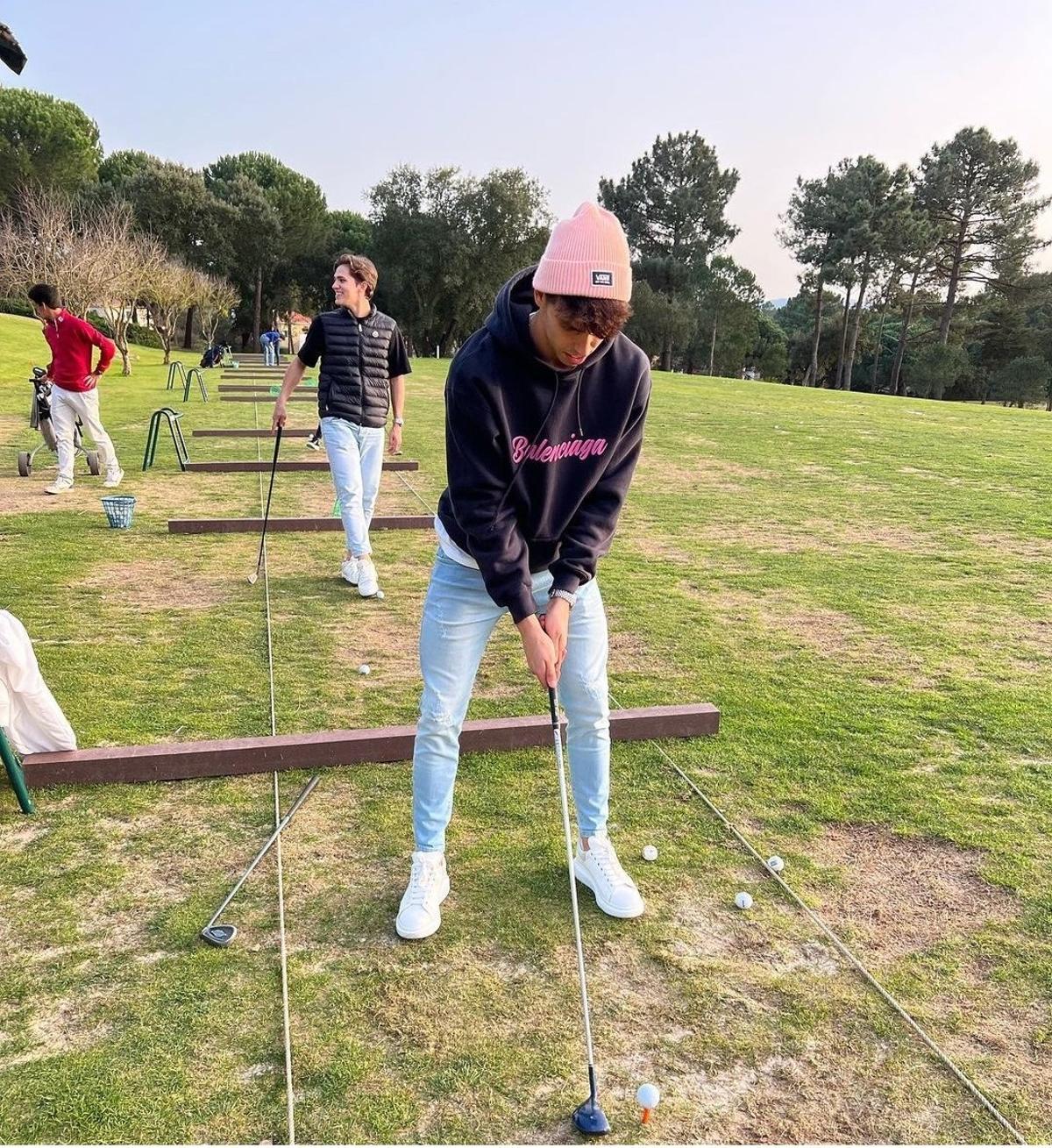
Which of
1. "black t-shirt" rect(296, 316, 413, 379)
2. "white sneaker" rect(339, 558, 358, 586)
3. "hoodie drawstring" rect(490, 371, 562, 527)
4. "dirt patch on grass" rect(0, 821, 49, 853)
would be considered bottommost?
"dirt patch on grass" rect(0, 821, 49, 853)

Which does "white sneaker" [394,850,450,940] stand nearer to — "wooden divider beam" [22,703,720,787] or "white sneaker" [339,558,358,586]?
"wooden divider beam" [22,703,720,787]

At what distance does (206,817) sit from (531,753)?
1300 millimetres

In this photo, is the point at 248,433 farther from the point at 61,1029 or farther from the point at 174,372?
the point at 174,372

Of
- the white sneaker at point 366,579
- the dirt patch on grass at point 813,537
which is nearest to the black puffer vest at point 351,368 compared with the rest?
the white sneaker at point 366,579

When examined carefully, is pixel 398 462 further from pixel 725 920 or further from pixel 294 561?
pixel 725 920

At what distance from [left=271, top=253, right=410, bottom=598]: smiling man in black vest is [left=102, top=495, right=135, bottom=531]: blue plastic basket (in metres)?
2.50

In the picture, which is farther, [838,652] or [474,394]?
[838,652]

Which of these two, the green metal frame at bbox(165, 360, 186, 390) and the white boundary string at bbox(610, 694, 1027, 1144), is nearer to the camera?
the white boundary string at bbox(610, 694, 1027, 1144)

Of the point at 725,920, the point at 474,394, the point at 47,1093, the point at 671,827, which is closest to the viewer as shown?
the point at 47,1093

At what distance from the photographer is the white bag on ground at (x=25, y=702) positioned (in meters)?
3.15

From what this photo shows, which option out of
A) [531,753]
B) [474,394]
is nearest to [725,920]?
[531,753]

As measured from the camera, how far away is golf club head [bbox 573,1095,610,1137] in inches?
76.3

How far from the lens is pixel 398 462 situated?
427 inches

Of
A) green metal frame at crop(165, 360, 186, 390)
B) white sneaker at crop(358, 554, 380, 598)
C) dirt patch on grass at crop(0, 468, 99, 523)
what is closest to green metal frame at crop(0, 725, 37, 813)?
white sneaker at crop(358, 554, 380, 598)
